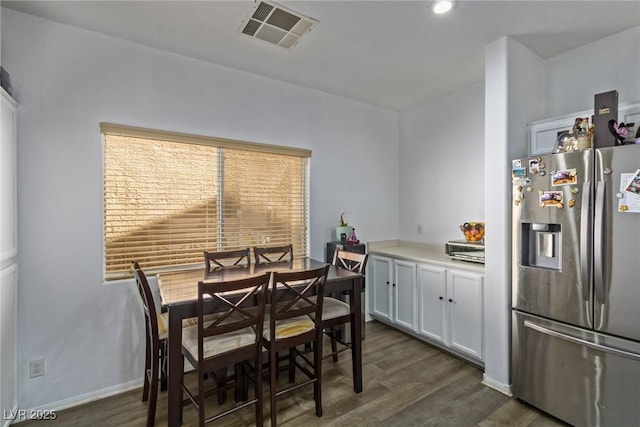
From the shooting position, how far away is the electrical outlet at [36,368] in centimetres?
213

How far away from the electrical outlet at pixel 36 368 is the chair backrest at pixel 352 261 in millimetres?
2353

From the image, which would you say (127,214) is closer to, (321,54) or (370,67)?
(321,54)

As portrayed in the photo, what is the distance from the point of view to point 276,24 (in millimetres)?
2270

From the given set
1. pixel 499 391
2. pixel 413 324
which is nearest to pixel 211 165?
pixel 413 324

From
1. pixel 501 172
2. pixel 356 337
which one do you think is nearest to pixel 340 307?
pixel 356 337

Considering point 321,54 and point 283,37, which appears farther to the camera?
point 321,54

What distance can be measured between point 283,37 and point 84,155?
5.84 feet

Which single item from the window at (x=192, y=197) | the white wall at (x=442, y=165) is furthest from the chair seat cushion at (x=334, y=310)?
the white wall at (x=442, y=165)

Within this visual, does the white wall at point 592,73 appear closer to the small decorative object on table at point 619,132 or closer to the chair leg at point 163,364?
the small decorative object on table at point 619,132

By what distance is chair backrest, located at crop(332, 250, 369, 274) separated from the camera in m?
2.65

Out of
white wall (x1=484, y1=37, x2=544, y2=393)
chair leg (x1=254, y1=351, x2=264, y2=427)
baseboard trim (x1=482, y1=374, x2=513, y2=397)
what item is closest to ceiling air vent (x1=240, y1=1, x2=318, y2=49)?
white wall (x1=484, y1=37, x2=544, y2=393)

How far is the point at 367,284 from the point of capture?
389 centimetres

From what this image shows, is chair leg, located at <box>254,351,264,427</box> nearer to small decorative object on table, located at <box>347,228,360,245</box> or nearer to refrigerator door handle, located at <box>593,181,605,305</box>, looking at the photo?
small decorative object on table, located at <box>347,228,360,245</box>

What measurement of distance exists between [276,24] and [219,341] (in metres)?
2.25
